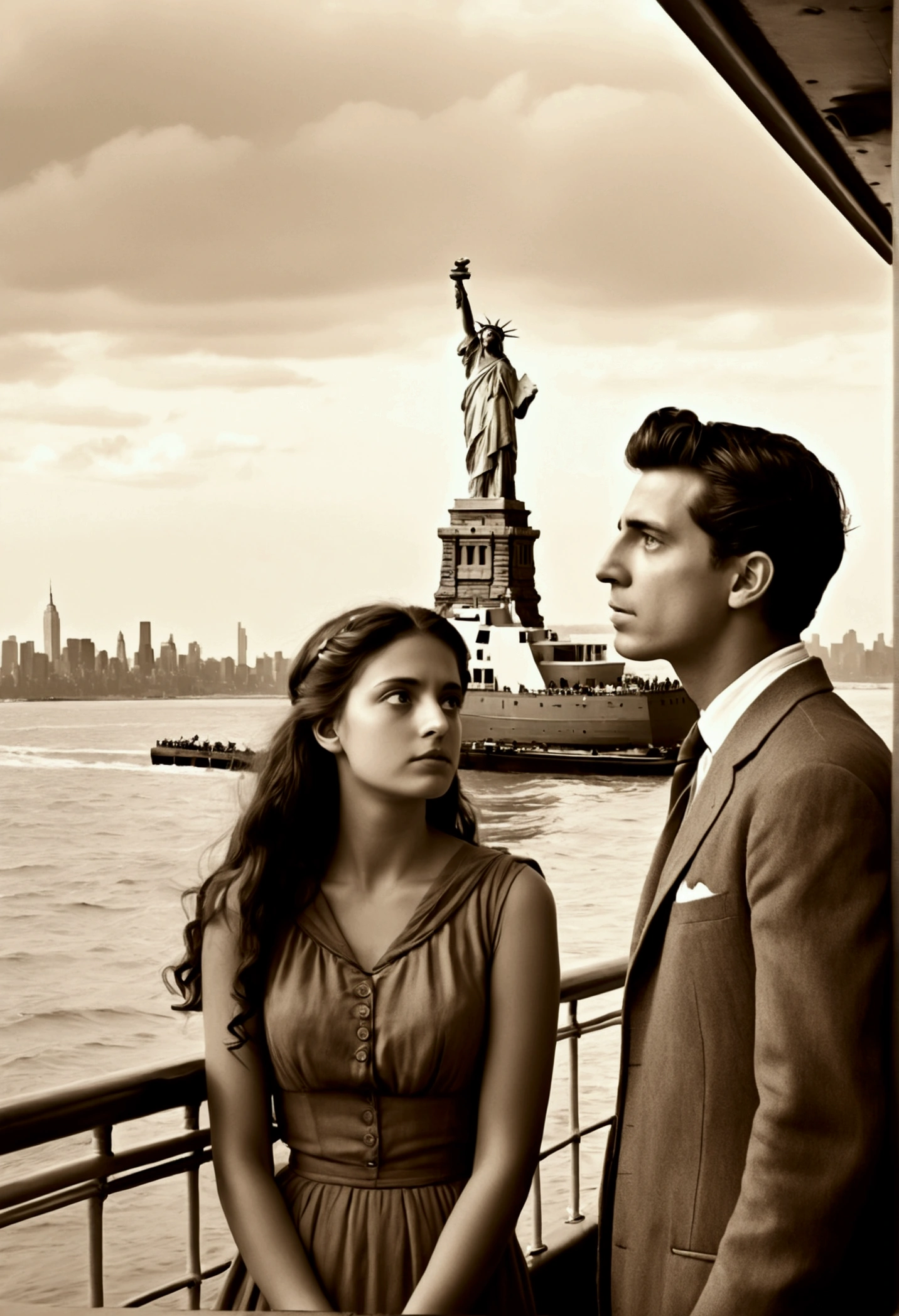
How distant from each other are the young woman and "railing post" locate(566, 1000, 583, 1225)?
73 centimetres

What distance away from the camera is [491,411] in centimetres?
3731

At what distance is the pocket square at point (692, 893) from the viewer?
48.3 inches

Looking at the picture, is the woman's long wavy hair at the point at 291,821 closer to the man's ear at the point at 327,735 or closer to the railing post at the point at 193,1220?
the man's ear at the point at 327,735

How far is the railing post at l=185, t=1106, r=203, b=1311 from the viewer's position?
159 cm

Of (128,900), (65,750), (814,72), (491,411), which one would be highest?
(491,411)

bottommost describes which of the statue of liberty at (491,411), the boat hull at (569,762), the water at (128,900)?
the water at (128,900)

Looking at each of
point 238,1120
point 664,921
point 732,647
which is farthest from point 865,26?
point 238,1120

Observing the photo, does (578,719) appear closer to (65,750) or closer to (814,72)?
(65,750)

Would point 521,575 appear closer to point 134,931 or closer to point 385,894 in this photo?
point 134,931

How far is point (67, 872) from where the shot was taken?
4441cm

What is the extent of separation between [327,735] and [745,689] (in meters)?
0.49

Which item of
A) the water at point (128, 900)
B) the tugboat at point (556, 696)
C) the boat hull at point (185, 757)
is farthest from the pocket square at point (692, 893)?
the boat hull at point (185, 757)

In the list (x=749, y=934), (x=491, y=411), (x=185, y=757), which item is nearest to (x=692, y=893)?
(x=749, y=934)

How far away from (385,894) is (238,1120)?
27cm
